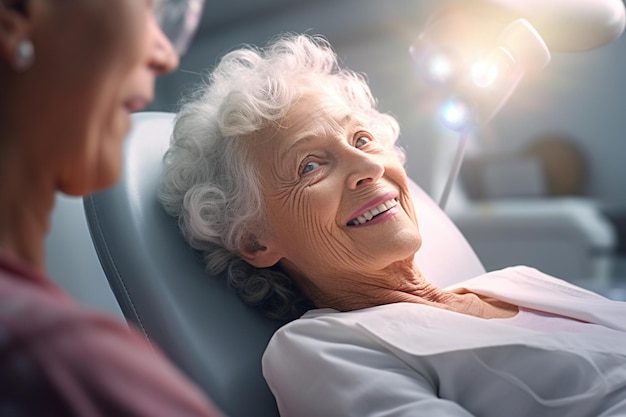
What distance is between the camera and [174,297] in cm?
142

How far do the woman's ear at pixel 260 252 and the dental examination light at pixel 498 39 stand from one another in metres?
0.54

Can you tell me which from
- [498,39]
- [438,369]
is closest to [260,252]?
[438,369]

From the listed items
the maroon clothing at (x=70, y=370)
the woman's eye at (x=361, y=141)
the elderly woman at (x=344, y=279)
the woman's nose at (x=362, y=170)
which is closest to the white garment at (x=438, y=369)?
the elderly woman at (x=344, y=279)

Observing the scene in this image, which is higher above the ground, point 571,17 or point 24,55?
point 571,17

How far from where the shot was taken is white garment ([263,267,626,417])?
49.3 inches

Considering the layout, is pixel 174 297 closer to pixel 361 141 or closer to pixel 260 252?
pixel 260 252

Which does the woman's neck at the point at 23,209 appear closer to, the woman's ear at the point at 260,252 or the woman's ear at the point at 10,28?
the woman's ear at the point at 10,28

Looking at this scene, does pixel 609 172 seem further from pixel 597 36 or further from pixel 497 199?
pixel 597 36

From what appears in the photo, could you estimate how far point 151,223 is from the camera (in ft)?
4.99

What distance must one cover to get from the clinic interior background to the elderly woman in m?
3.54

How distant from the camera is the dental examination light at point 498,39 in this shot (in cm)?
169

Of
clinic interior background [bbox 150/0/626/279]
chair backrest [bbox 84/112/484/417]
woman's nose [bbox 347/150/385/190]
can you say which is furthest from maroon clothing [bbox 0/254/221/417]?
clinic interior background [bbox 150/0/626/279]

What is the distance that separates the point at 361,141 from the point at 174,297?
477mm

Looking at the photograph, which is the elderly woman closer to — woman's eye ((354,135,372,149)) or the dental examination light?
woman's eye ((354,135,372,149))
